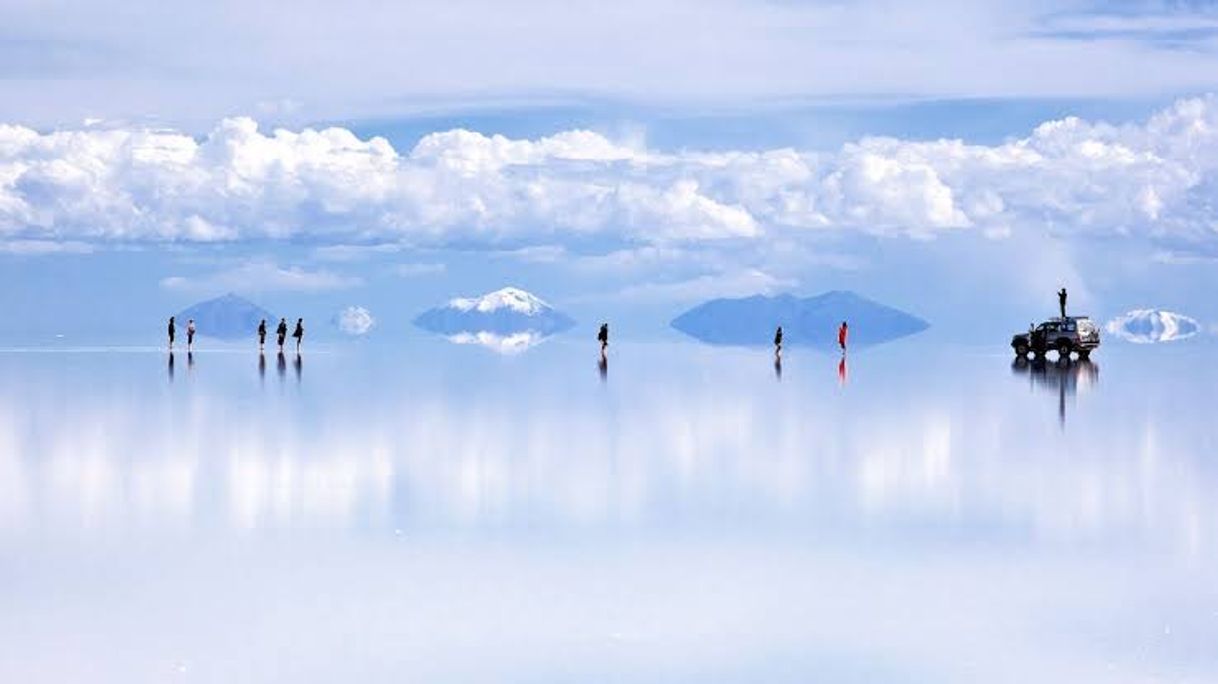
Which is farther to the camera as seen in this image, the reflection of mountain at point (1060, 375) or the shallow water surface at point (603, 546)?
the reflection of mountain at point (1060, 375)

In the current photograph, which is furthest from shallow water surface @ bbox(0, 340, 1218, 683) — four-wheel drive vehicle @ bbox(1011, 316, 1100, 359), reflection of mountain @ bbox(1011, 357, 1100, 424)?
four-wheel drive vehicle @ bbox(1011, 316, 1100, 359)

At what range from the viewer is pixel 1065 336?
9862cm

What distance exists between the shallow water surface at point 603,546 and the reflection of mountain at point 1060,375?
45.2 feet

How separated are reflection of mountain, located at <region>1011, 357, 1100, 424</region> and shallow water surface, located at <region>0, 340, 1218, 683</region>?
13768mm

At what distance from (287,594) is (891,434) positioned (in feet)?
76.2

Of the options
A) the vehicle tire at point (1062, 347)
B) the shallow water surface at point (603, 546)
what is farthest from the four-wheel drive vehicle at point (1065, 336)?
the shallow water surface at point (603, 546)

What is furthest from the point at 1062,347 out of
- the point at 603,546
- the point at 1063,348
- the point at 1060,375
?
the point at 603,546

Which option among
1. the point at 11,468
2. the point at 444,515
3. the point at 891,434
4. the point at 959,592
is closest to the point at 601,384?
the point at 891,434

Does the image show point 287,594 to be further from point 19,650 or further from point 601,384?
point 601,384

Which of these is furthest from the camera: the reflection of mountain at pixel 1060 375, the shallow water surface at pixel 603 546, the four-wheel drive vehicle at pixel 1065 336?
the four-wheel drive vehicle at pixel 1065 336

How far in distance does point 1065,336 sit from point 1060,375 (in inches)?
832

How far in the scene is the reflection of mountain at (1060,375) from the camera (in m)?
62.4

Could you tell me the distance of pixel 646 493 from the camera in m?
29.1

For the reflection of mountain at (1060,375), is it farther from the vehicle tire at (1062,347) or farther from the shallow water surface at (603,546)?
the shallow water surface at (603,546)
